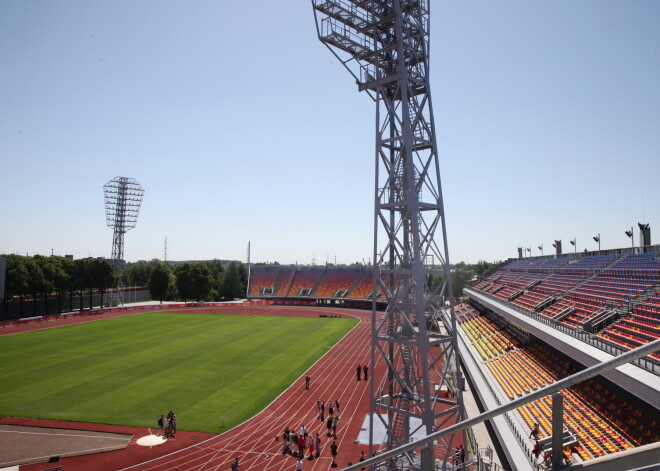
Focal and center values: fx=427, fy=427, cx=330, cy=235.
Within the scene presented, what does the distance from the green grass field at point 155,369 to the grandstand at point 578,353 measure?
43.2 ft

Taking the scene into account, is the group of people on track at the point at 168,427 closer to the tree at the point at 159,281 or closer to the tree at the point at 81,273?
the tree at the point at 81,273

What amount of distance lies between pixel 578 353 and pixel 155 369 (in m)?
26.9

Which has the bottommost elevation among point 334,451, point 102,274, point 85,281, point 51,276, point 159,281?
point 334,451

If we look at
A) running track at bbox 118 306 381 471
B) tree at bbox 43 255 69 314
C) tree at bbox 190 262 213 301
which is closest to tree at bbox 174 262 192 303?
tree at bbox 190 262 213 301

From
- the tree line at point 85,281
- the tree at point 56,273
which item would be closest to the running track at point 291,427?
the tree line at point 85,281

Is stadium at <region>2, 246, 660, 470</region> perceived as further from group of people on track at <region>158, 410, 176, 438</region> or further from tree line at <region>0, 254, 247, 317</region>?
tree line at <region>0, 254, 247, 317</region>

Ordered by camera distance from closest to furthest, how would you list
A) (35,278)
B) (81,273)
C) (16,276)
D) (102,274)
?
(16,276) < (35,278) < (81,273) < (102,274)

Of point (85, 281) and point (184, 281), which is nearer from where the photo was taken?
point (85, 281)

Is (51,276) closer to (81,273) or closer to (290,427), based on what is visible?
(81,273)

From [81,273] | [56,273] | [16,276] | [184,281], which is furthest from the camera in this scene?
[184,281]

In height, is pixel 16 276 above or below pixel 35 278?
above

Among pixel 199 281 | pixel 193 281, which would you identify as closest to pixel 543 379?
pixel 199 281

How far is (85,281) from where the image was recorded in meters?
63.8

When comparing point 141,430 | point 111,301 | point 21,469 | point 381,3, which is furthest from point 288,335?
point 111,301
